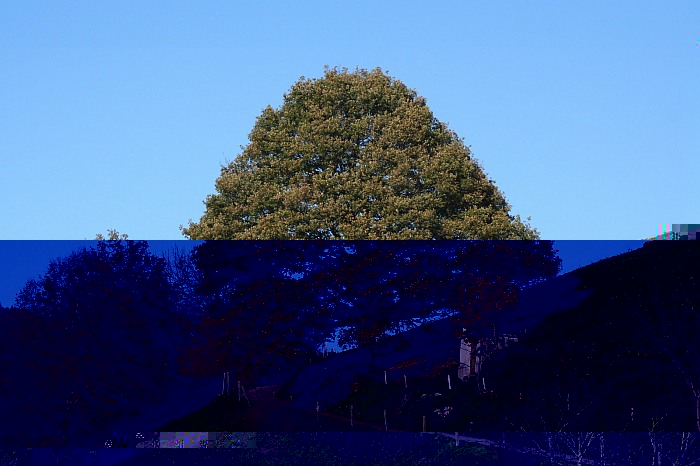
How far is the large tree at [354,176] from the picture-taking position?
85.6ft

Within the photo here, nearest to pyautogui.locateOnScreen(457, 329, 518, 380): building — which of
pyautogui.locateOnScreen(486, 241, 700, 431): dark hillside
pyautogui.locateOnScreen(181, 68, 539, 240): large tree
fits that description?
pyautogui.locateOnScreen(486, 241, 700, 431): dark hillside

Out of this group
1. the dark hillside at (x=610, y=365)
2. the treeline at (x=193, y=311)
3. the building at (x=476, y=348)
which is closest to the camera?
the dark hillside at (x=610, y=365)

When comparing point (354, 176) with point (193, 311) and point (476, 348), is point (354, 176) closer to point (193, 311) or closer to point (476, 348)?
point (193, 311)

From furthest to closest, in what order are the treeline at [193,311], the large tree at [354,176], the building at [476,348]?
the large tree at [354,176], the treeline at [193,311], the building at [476,348]

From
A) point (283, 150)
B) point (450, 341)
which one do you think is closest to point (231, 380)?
point (450, 341)

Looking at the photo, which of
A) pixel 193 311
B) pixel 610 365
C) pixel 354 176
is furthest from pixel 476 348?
pixel 354 176

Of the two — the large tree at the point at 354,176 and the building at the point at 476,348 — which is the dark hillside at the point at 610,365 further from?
the large tree at the point at 354,176

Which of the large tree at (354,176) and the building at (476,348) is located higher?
the large tree at (354,176)

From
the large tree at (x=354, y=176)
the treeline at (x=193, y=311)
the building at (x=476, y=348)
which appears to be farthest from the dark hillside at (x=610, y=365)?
the large tree at (x=354, y=176)

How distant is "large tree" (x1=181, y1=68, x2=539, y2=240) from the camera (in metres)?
26.1

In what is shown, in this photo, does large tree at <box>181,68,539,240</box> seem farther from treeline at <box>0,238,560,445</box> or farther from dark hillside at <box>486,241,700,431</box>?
dark hillside at <box>486,241,700,431</box>

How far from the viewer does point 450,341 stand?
602 inches

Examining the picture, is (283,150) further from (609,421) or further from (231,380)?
(609,421)

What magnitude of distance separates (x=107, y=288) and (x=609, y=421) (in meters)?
8.26
